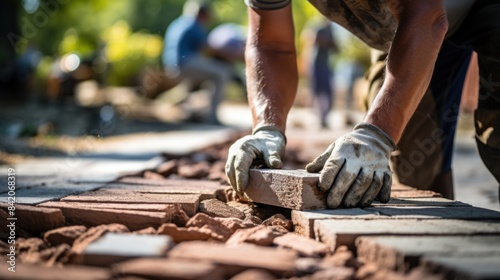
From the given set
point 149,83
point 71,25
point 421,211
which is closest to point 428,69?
point 421,211

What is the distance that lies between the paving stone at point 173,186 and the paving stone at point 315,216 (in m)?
0.62

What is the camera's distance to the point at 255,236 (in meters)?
2.21

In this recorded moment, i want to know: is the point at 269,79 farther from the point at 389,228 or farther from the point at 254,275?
the point at 254,275

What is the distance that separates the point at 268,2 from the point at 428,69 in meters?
0.97

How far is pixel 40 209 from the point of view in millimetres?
2471

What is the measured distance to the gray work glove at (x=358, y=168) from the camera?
251 cm

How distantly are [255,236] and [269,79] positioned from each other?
46.5 inches

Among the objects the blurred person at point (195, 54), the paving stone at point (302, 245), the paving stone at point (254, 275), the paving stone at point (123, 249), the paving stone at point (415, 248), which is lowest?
the paving stone at point (302, 245)

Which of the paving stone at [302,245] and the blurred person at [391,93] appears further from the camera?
the blurred person at [391,93]

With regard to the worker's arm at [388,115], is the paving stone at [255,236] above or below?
below

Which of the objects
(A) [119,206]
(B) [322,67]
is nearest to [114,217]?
(A) [119,206]

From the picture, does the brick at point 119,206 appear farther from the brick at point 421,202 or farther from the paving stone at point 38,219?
the brick at point 421,202

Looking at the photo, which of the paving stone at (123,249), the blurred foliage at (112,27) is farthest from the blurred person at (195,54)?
the paving stone at (123,249)

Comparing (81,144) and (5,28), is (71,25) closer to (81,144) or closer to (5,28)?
(5,28)
